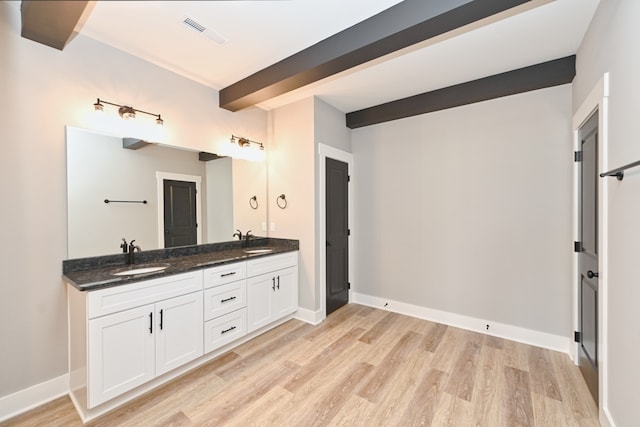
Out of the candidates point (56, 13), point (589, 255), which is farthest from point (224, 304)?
point (589, 255)

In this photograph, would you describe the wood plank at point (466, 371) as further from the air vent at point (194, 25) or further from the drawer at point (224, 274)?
the air vent at point (194, 25)

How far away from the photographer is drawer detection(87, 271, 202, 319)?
5.49ft

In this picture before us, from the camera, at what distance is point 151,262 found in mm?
2338

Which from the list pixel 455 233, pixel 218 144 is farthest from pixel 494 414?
pixel 218 144

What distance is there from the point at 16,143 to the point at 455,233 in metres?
3.83

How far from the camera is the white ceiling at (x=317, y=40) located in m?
0.66

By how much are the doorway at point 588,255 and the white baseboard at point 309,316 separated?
2334mm

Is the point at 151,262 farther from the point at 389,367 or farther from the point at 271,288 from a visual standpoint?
the point at 389,367

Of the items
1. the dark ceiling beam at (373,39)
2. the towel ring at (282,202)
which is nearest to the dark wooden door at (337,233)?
the towel ring at (282,202)

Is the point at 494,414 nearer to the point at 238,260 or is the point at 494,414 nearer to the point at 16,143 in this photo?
the point at 238,260

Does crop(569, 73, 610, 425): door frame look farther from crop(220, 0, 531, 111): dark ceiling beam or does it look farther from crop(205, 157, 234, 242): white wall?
crop(205, 157, 234, 242): white wall

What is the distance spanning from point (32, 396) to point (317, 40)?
316 centimetres

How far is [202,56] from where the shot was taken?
1.27m

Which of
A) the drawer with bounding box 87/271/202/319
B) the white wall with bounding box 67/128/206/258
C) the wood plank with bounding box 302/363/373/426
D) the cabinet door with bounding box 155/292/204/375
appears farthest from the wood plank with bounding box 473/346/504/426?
the white wall with bounding box 67/128/206/258
